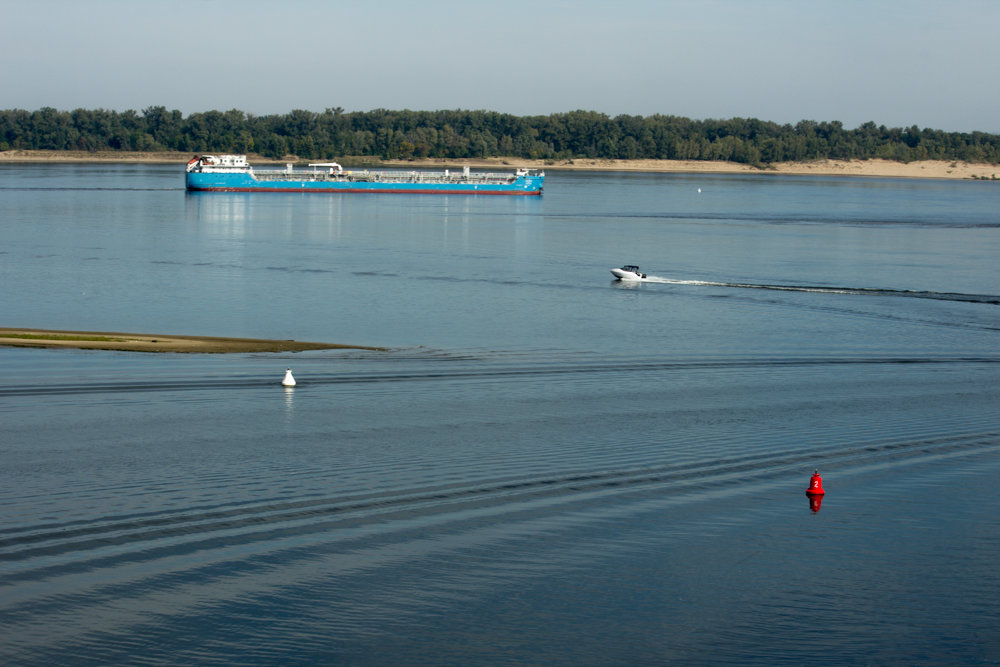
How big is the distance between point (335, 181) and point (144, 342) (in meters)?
133

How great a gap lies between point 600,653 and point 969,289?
60.4 meters

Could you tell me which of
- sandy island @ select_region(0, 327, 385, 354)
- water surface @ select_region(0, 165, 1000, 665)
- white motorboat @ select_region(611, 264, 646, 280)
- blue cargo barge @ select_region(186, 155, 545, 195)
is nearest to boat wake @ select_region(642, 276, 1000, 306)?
white motorboat @ select_region(611, 264, 646, 280)

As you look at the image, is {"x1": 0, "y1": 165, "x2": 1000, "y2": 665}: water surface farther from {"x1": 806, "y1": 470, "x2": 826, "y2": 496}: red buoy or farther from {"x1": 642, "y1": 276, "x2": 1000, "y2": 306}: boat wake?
{"x1": 642, "y1": 276, "x2": 1000, "y2": 306}: boat wake

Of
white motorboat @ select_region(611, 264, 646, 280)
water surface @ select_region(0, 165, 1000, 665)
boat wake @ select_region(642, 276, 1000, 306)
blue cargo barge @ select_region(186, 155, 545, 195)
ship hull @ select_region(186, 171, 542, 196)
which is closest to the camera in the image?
water surface @ select_region(0, 165, 1000, 665)

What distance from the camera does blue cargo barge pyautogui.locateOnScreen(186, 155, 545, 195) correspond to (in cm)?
15838

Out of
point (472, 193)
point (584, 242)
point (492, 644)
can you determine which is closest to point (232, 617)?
point (492, 644)

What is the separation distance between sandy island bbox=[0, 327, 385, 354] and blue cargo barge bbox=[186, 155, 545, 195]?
118 m

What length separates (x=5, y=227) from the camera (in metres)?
97.9

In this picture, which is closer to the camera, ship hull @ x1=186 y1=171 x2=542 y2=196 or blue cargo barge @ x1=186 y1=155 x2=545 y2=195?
blue cargo barge @ x1=186 y1=155 x2=545 y2=195

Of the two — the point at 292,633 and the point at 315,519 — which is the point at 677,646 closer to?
the point at 292,633

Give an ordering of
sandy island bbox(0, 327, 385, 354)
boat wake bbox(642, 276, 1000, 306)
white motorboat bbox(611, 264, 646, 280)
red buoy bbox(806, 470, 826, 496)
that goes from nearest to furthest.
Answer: red buoy bbox(806, 470, 826, 496) < sandy island bbox(0, 327, 385, 354) < boat wake bbox(642, 276, 1000, 306) < white motorboat bbox(611, 264, 646, 280)

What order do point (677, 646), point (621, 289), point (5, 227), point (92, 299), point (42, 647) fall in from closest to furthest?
1. point (42, 647)
2. point (677, 646)
3. point (92, 299)
4. point (621, 289)
5. point (5, 227)

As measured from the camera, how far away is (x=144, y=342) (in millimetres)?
42531

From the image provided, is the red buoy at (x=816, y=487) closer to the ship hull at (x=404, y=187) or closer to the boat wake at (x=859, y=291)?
the boat wake at (x=859, y=291)
